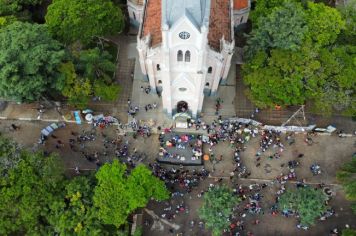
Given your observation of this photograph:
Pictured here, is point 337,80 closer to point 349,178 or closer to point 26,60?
point 349,178

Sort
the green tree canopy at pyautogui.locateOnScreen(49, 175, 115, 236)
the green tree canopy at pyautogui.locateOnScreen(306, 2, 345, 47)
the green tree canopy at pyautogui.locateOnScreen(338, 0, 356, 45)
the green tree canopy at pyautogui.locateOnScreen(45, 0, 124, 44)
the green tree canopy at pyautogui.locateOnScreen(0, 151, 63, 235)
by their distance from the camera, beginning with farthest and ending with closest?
the green tree canopy at pyautogui.locateOnScreen(338, 0, 356, 45) < the green tree canopy at pyautogui.locateOnScreen(45, 0, 124, 44) < the green tree canopy at pyautogui.locateOnScreen(306, 2, 345, 47) < the green tree canopy at pyautogui.locateOnScreen(49, 175, 115, 236) < the green tree canopy at pyautogui.locateOnScreen(0, 151, 63, 235)

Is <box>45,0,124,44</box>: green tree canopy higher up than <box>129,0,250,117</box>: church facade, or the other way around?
<box>45,0,124,44</box>: green tree canopy

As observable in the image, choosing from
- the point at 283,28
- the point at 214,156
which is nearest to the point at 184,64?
the point at 283,28

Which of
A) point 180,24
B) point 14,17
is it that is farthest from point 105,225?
point 14,17

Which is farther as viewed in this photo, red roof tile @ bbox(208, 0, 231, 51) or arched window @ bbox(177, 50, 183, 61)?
red roof tile @ bbox(208, 0, 231, 51)

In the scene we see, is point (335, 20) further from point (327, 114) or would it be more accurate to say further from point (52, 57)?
point (52, 57)

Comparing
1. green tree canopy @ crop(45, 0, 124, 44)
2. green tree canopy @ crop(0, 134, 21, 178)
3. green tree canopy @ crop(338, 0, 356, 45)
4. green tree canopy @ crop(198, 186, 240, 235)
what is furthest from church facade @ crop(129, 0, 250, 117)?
green tree canopy @ crop(0, 134, 21, 178)

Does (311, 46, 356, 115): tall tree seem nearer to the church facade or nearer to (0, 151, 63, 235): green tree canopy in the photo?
the church facade
